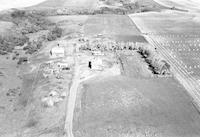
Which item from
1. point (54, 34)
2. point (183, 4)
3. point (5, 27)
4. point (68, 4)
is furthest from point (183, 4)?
point (5, 27)

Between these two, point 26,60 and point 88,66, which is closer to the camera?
point 88,66

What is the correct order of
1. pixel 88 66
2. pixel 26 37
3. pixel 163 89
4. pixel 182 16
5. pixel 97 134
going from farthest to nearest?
pixel 182 16 → pixel 26 37 → pixel 88 66 → pixel 163 89 → pixel 97 134

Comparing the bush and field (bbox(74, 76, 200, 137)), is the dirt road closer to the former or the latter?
field (bbox(74, 76, 200, 137))

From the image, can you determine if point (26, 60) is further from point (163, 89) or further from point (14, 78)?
point (163, 89)

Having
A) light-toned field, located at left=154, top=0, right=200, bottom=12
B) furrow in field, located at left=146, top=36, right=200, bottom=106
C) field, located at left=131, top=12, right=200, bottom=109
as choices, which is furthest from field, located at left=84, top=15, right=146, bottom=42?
light-toned field, located at left=154, top=0, right=200, bottom=12

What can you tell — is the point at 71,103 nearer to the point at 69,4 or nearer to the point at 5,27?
the point at 5,27

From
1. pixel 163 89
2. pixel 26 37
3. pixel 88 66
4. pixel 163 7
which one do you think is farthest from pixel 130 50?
pixel 163 7

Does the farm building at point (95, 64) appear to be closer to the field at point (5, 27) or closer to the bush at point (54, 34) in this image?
the bush at point (54, 34)

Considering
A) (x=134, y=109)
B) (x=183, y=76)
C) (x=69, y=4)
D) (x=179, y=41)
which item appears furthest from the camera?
(x=69, y=4)
